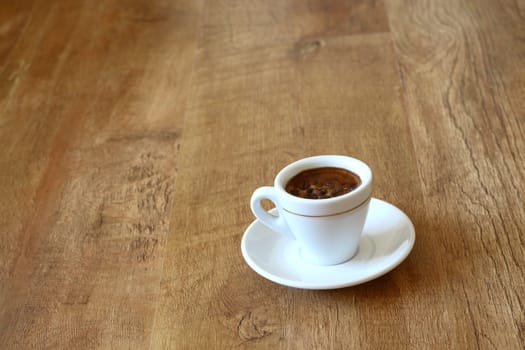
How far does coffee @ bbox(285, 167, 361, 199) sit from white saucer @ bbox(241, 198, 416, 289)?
8cm

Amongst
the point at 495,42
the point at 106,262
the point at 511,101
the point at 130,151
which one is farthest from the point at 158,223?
the point at 495,42

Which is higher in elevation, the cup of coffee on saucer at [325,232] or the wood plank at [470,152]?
the cup of coffee on saucer at [325,232]

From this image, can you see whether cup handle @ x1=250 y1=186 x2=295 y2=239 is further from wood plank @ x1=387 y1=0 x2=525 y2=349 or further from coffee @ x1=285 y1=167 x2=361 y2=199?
wood plank @ x1=387 y1=0 x2=525 y2=349

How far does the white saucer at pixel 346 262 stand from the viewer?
79 centimetres

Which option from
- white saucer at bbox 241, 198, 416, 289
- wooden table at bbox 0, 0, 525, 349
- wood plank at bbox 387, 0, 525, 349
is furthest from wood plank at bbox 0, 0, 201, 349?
wood plank at bbox 387, 0, 525, 349

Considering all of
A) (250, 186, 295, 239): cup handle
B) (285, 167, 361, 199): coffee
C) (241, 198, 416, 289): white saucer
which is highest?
(285, 167, 361, 199): coffee

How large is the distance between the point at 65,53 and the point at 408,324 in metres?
1.15

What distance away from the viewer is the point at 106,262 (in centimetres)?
95

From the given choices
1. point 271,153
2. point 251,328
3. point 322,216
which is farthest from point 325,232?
point 271,153

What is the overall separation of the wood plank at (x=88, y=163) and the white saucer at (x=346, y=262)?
0.13 m

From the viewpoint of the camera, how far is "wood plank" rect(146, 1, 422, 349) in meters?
0.78

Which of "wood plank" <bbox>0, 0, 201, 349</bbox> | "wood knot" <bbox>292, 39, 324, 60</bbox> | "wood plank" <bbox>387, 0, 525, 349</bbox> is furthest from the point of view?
Result: "wood knot" <bbox>292, 39, 324, 60</bbox>

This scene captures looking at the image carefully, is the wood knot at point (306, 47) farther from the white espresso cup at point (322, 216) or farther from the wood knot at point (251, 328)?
the wood knot at point (251, 328)

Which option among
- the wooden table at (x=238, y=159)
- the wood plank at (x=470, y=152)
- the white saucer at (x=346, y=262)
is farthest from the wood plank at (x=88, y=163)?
the wood plank at (x=470, y=152)
